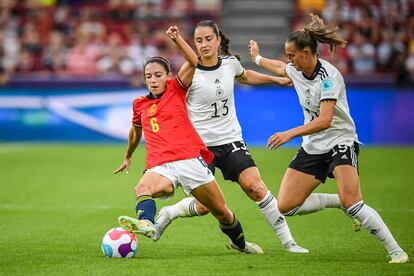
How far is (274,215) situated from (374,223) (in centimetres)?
122

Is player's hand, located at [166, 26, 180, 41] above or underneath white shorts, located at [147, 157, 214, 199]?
above

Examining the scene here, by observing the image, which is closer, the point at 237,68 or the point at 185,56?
the point at 185,56

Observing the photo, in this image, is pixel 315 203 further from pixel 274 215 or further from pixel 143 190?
pixel 143 190

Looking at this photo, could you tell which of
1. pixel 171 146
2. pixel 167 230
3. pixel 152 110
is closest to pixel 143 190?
pixel 171 146

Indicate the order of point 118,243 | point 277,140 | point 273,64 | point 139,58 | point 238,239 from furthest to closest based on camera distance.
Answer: point 139,58 < point 273,64 < point 238,239 < point 118,243 < point 277,140

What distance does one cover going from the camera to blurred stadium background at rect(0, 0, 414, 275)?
328 inches

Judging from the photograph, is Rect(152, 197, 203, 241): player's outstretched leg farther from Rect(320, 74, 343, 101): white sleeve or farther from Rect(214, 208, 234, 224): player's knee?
Rect(320, 74, 343, 101): white sleeve

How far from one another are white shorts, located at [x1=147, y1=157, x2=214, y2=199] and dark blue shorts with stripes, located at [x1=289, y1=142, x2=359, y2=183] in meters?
1.10

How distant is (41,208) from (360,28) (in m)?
14.1

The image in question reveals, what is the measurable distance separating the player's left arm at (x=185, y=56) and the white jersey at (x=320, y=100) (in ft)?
3.53

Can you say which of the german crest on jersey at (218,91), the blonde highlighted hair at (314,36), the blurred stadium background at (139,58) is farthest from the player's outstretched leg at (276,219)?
the blurred stadium background at (139,58)

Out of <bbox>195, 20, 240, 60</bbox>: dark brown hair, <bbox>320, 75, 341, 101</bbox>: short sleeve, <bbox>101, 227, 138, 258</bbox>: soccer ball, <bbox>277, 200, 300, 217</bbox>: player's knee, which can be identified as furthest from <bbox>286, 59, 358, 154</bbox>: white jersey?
<bbox>101, 227, 138, 258</bbox>: soccer ball

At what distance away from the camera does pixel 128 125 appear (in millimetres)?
21516

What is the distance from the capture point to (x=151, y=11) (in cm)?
2591
